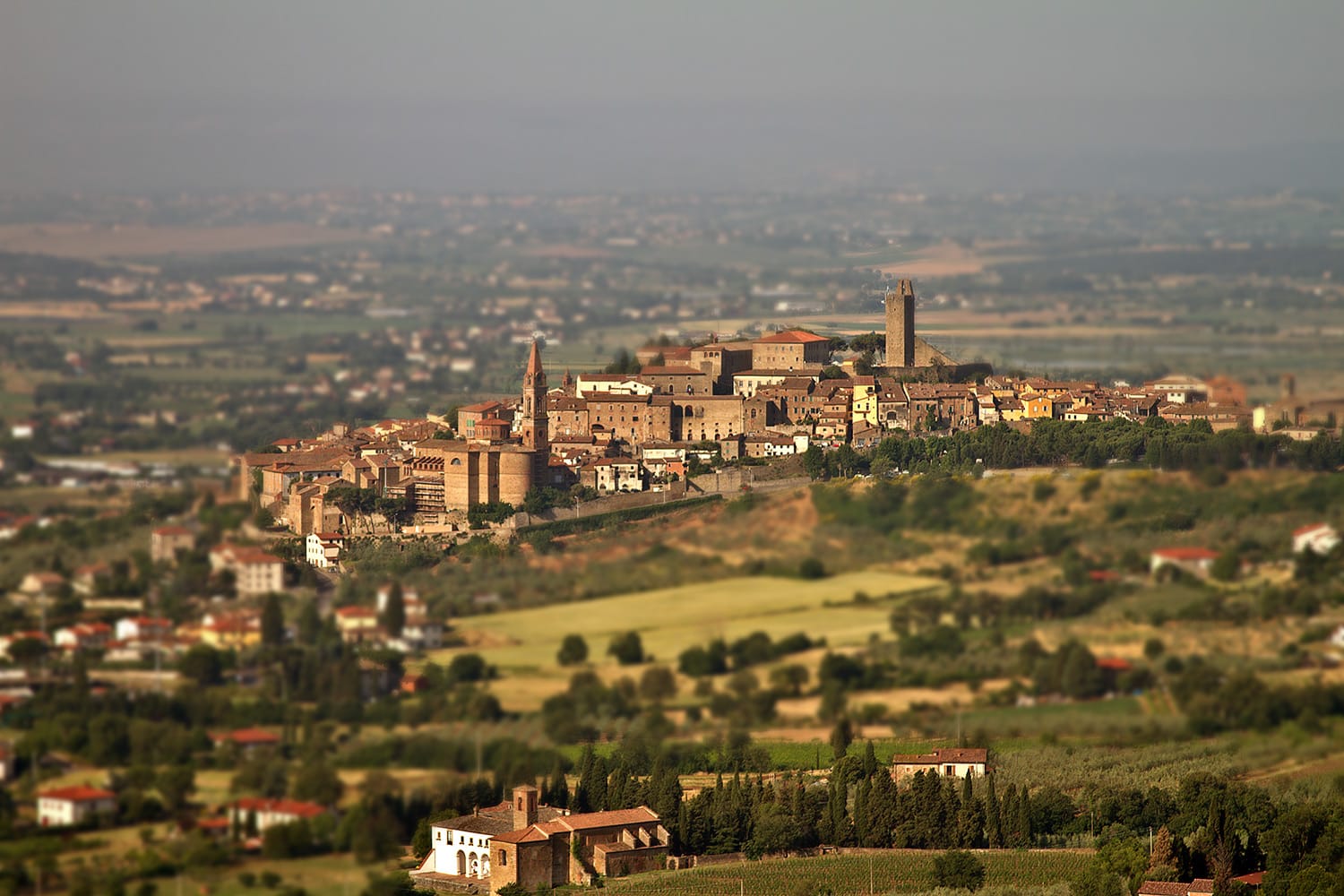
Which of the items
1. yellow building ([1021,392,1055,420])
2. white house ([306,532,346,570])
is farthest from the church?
yellow building ([1021,392,1055,420])

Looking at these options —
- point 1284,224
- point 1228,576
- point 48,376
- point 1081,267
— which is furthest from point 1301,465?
point 1284,224

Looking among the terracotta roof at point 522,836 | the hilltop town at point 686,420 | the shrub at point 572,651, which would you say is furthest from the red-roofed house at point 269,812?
the hilltop town at point 686,420

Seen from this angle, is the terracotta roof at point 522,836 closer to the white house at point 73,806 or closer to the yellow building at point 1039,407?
the white house at point 73,806

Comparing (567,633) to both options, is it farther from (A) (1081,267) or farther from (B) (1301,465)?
(A) (1081,267)

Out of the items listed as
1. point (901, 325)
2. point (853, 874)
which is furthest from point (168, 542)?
point (901, 325)

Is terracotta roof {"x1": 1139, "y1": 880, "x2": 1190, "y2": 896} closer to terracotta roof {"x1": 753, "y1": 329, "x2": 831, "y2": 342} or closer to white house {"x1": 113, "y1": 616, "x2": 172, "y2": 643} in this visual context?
white house {"x1": 113, "y1": 616, "x2": 172, "y2": 643}

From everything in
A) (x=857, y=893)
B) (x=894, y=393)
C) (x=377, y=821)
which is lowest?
(x=857, y=893)
